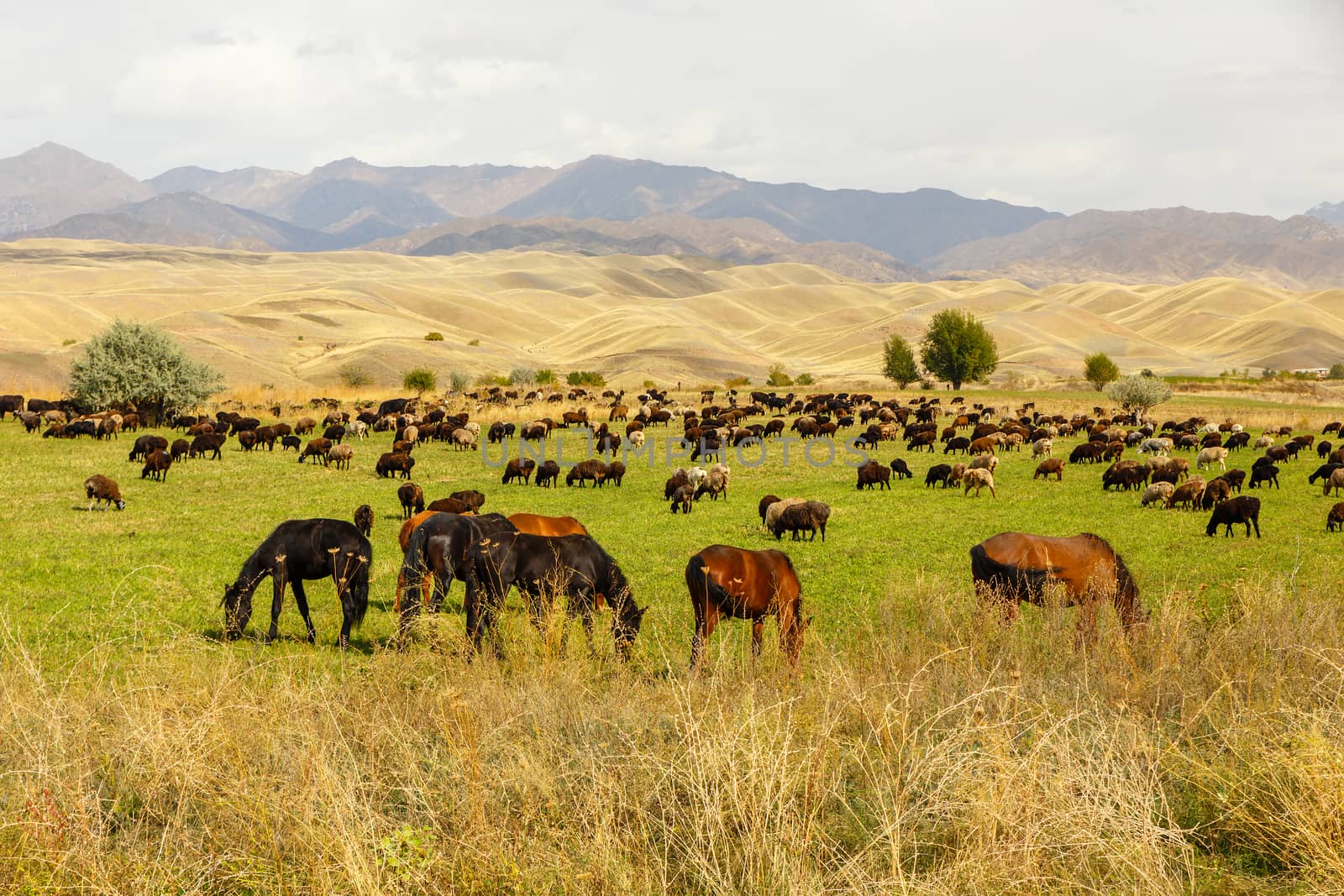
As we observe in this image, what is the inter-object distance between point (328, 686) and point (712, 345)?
117 m

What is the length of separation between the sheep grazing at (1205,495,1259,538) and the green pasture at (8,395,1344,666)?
0.48m

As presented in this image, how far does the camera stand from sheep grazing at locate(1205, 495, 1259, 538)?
59.5 ft

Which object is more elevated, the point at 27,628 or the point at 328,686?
the point at 328,686

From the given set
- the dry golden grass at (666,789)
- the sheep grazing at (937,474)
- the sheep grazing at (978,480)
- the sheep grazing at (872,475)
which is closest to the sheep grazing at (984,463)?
the sheep grazing at (937,474)

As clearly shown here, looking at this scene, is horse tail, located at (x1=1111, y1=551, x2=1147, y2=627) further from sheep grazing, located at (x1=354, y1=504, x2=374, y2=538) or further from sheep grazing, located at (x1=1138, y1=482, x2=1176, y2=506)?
sheep grazing, located at (x1=354, y1=504, x2=374, y2=538)

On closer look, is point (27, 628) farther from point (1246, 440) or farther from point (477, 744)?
point (1246, 440)

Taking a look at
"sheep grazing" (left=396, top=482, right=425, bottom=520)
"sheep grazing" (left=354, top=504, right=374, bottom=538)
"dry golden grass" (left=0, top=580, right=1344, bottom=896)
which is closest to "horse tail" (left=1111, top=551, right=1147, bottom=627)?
"dry golden grass" (left=0, top=580, right=1344, bottom=896)

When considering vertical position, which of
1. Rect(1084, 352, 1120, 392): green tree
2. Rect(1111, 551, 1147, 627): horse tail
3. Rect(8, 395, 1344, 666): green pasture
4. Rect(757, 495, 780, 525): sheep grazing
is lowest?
Rect(8, 395, 1344, 666): green pasture

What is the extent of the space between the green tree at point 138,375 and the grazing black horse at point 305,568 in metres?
33.6

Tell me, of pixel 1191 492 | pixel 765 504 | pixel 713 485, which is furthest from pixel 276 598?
pixel 1191 492

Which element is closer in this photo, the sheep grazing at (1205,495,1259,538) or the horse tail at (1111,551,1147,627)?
the horse tail at (1111,551,1147,627)

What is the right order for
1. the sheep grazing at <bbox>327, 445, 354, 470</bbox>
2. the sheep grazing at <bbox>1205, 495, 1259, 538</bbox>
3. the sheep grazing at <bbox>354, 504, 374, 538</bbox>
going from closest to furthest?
the sheep grazing at <bbox>1205, 495, 1259, 538</bbox> < the sheep grazing at <bbox>354, 504, 374, 538</bbox> < the sheep grazing at <bbox>327, 445, 354, 470</bbox>

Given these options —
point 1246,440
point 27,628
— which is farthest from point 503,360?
point 27,628

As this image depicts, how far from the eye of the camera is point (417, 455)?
→ 32781mm
